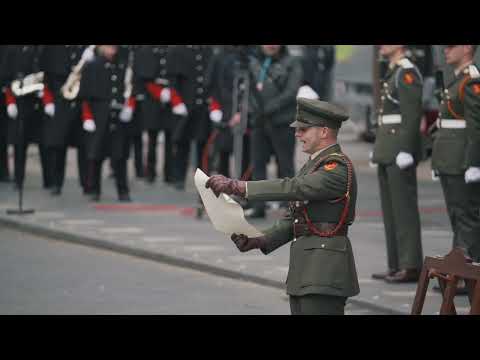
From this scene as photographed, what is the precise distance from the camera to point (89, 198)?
58.7ft

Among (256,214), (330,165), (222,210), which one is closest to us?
(222,210)

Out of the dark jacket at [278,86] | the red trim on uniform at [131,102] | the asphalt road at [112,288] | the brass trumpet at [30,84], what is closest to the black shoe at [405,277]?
the asphalt road at [112,288]

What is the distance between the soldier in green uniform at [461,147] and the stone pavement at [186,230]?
0.59m

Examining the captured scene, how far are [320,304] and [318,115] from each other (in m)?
1.05

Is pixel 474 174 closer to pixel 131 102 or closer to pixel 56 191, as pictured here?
pixel 131 102

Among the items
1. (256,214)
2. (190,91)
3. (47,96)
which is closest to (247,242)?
(256,214)

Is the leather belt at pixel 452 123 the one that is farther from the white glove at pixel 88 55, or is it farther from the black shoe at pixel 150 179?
the black shoe at pixel 150 179

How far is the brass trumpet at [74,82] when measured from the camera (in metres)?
17.6

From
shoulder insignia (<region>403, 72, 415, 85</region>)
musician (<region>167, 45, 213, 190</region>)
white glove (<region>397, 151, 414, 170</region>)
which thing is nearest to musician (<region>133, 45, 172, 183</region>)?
musician (<region>167, 45, 213, 190</region>)

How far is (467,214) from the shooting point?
11289 millimetres

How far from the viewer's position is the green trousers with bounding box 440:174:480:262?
11.3 m
